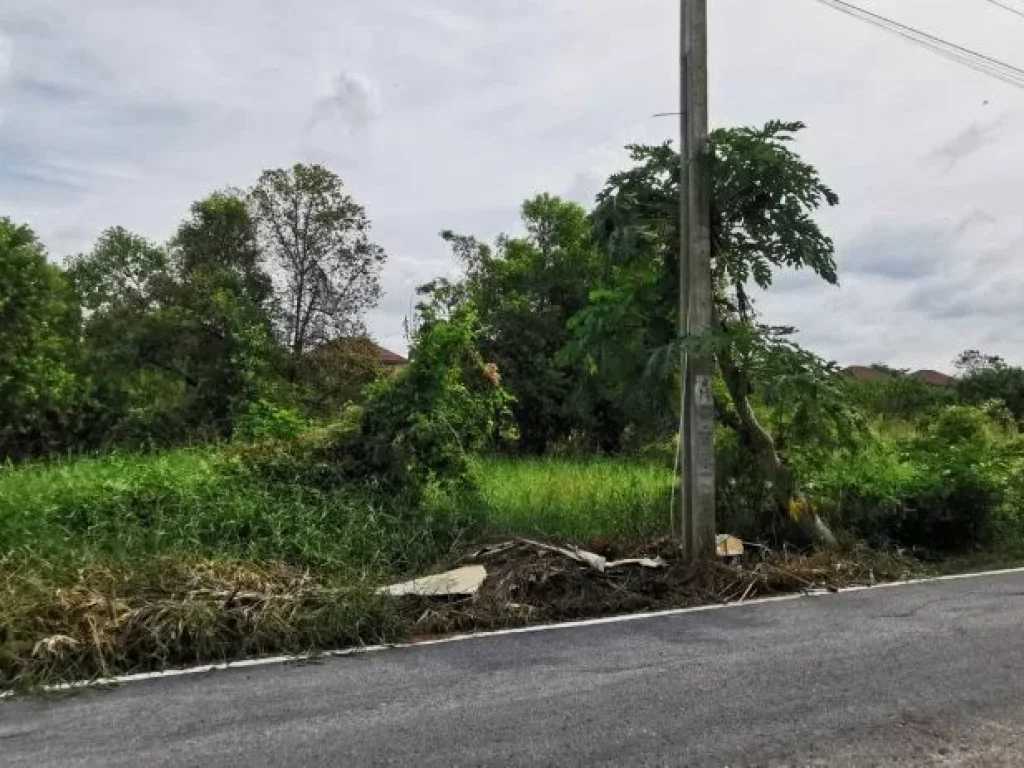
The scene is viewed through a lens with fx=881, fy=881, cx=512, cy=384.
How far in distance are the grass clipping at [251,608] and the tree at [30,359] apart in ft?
64.3

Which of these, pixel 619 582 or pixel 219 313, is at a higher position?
pixel 219 313

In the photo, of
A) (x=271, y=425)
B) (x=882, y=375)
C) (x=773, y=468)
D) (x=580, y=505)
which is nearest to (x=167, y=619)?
(x=271, y=425)

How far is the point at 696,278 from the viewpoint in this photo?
8.45 meters

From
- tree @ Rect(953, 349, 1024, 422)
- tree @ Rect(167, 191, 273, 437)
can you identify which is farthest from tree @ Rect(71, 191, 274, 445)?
tree @ Rect(953, 349, 1024, 422)

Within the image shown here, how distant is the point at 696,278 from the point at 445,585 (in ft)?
12.5

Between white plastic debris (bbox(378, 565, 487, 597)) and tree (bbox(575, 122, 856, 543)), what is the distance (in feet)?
9.22

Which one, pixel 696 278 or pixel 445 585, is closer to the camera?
pixel 445 585

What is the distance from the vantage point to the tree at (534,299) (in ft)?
74.7

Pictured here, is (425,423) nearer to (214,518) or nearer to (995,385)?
(214,518)

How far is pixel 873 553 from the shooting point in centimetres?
898

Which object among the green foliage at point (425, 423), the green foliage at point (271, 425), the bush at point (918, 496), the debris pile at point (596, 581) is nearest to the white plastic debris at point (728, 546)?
the debris pile at point (596, 581)

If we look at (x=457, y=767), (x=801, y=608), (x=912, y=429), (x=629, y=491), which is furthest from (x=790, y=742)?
(x=912, y=429)

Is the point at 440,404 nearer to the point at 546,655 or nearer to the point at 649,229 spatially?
the point at 649,229

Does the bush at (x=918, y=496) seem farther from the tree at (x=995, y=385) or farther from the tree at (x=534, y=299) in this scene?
the tree at (x=995, y=385)
